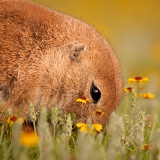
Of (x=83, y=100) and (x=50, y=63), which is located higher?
(x=50, y=63)

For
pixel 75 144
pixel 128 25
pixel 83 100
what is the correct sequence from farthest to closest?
pixel 128 25 < pixel 83 100 < pixel 75 144

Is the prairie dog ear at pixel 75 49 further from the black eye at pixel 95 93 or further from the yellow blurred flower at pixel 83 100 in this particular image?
the yellow blurred flower at pixel 83 100

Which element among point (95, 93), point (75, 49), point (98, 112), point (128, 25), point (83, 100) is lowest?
point (98, 112)

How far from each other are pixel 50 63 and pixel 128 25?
14.6 metres

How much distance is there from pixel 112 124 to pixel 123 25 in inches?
626

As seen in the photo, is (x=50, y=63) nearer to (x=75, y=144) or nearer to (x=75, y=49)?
(x=75, y=49)

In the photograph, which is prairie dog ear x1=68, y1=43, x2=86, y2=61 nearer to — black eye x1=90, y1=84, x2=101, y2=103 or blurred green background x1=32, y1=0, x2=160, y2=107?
black eye x1=90, y1=84, x2=101, y2=103

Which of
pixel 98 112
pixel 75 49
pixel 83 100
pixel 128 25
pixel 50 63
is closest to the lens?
pixel 83 100

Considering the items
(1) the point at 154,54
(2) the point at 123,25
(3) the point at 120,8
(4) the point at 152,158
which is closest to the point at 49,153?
(4) the point at 152,158

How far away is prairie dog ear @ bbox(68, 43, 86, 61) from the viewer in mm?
6645

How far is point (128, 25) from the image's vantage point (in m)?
20.8

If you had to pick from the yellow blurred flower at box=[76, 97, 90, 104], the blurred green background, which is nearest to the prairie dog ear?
the yellow blurred flower at box=[76, 97, 90, 104]

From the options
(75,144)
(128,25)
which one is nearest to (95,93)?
(75,144)

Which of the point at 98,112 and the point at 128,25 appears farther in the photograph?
the point at 128,25
